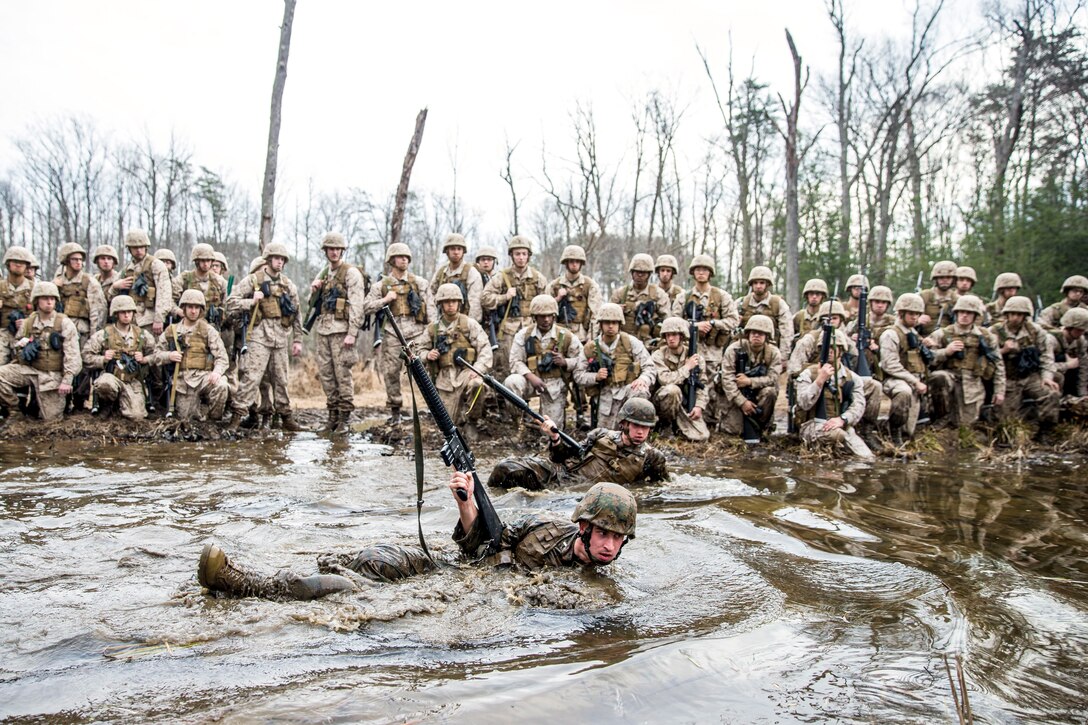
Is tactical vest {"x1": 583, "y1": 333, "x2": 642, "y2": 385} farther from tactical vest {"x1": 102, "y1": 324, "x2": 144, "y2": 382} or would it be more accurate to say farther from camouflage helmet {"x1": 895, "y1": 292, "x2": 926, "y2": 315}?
tactical vest {"x1": 102, "y1": 324, "x2": 144, "y2": 382}

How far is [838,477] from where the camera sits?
8570mm

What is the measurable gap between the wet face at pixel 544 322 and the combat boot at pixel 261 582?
263 inches

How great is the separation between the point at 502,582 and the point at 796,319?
31.6 feet

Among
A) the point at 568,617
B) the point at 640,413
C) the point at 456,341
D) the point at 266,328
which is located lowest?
the point at 568,617

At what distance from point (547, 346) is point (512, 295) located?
1237 millimetres

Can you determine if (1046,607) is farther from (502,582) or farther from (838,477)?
(838,477)

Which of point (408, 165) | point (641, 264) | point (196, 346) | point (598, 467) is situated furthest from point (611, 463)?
point (408, 165)

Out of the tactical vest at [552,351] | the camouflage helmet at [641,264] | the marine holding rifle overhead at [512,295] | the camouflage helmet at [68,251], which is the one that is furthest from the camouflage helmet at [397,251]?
the camouflage helmet at [68,251]

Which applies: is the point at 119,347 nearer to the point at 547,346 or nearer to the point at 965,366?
the point at 547,346

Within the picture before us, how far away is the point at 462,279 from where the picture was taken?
1173 cm

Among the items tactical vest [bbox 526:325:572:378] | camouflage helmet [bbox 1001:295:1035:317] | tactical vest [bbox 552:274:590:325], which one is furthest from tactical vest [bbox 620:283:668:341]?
camouflage helmet [bbox 1001:295:1035:317]

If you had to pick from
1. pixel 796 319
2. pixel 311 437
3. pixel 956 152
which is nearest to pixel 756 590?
pixel 311 437

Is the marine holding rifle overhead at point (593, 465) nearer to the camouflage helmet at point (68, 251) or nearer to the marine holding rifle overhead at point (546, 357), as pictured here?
the marine holding rifle overhead at point (546, 357)

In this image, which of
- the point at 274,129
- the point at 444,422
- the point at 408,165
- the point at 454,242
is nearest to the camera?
the point at 444,422
